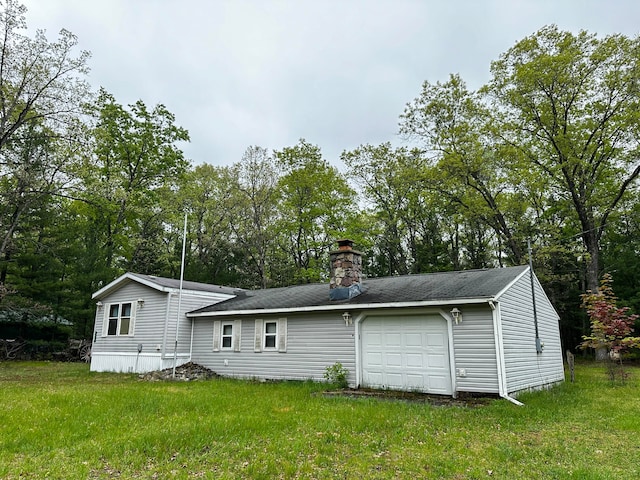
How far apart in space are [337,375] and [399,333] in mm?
1966

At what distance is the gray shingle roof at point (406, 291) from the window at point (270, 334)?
580 mm

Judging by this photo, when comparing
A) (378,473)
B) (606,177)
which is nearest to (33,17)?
(378,473)

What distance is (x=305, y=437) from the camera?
5508 millimetres

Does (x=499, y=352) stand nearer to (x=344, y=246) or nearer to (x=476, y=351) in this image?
(x=476, y=351)

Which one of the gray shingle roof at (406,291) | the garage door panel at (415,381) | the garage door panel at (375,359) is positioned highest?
the gray shingle roof at (406,291)

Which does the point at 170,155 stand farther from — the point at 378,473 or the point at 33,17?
the point at 378,473

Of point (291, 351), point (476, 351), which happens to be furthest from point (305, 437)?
point (291, 351)

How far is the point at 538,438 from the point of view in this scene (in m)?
5.64

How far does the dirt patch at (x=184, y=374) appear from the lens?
40.1 ft

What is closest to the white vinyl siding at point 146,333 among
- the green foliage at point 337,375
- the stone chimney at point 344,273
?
the green foliage at point 337,375

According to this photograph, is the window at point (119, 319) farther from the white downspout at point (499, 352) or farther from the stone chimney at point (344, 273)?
the white downspout at point (499, 352)

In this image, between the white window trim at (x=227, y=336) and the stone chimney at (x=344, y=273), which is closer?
the stone chimney at (x=344, y=273)

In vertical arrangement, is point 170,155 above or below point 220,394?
above

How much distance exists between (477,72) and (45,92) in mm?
20060
